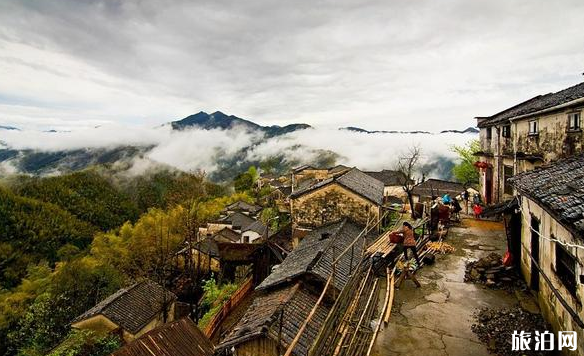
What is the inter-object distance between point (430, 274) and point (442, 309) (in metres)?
2.17

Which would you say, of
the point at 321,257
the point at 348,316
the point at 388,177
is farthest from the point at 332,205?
the point at 388,177

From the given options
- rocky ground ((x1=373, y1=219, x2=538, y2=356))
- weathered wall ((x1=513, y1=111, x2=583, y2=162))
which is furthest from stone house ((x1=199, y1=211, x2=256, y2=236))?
rocky ground ((x1=373, y1=219, x2=538, y2=356))

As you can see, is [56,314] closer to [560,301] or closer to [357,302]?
[357,302]

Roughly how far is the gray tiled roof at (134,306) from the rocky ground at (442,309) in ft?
66.4

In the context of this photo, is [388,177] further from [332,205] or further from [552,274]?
[552,274]

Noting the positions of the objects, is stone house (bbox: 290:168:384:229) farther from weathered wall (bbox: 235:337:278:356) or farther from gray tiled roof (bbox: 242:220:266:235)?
gray tiled roof (bbox: 242:220:266:235)

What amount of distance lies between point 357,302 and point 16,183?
118 meters

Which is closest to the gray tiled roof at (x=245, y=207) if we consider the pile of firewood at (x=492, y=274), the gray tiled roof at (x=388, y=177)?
the gray tiled roof at (x=388, y=177)

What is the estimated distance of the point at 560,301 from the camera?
7.00m

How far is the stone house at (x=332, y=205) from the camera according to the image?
2030 cm

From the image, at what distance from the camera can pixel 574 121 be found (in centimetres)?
1220

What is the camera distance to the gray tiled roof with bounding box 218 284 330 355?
35.9 ft

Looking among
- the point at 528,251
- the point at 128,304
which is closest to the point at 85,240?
the point at 128,304

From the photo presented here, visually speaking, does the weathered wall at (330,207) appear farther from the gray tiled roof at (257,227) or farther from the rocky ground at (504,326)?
the gray tiled roof at (257,227)
